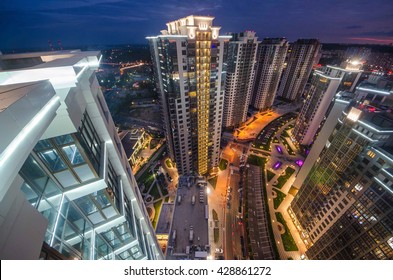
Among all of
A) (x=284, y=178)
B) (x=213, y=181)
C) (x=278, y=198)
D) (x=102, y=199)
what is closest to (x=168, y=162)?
(x=213, y=181)

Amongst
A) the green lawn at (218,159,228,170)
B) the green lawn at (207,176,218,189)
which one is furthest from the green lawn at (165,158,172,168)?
the green lawn at (218,159,228,170)

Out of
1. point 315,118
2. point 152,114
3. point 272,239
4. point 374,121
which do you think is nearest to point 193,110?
point 374,121

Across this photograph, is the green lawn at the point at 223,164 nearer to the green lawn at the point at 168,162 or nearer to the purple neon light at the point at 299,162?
the green lawn at the point at 168,162

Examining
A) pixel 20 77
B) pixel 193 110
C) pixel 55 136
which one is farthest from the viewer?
Result: pixel 193 110

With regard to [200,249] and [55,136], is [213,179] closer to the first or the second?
[200,249]

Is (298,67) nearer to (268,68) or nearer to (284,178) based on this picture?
(268,68)
